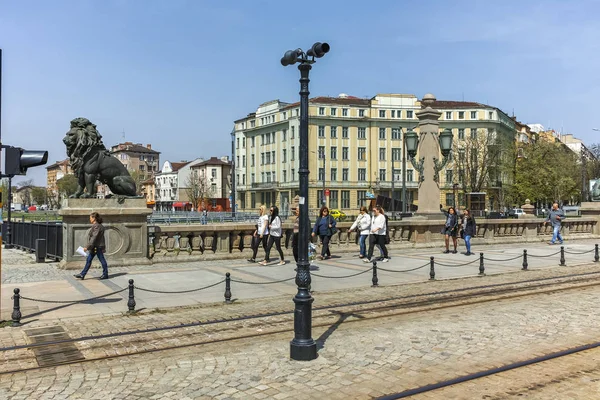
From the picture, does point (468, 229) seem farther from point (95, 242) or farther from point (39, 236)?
point (39, 236)

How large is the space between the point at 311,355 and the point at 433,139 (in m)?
17.1

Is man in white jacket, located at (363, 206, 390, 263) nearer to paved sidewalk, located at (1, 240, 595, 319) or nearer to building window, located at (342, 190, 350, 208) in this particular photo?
paved sidewalk, located at (1, 240, 595, 319)

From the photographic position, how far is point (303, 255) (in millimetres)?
6848

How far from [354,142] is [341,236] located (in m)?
68.8

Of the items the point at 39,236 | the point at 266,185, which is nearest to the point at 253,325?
the point at 39,236

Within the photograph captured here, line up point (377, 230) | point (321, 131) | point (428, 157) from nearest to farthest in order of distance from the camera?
point (377, 230)
point (428, 157)
point (321, 131)

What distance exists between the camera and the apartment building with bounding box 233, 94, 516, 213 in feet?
283

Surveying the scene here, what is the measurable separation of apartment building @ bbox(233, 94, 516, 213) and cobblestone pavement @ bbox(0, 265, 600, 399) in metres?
74.5

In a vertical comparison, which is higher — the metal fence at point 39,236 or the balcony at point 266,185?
the balcony at point 266,185

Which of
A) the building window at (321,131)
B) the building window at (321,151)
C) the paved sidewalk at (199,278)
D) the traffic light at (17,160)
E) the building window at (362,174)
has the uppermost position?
the building window at (321,131)

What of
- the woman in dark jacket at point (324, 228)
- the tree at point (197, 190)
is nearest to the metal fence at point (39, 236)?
the woman in dark jacket at point (324, 228)

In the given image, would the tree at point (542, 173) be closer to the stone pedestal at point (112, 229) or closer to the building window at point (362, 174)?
the building window at point (362, 174)

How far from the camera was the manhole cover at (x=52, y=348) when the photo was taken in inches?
267

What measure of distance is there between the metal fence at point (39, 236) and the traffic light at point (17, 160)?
9.93 meters
